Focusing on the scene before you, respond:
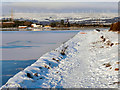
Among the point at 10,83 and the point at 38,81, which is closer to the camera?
the point at 10,83

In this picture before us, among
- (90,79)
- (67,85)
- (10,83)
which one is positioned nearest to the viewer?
(10,83)

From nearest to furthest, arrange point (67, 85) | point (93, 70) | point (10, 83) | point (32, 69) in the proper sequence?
point (10, 83) < point (67, 85) < point (32, 69) < point (93, 70)

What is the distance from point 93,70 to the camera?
7.11 meters

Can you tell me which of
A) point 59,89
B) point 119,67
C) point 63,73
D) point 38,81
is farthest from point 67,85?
point 119,67

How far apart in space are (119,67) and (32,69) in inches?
136

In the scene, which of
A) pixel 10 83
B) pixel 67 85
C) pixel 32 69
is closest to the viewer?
pixel 10 83

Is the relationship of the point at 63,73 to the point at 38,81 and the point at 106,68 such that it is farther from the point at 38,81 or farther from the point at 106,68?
the point at 106,68

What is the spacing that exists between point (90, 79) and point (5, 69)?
12.0ft

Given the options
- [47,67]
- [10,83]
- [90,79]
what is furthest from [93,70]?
[10,83]

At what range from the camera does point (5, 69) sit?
7270 mm

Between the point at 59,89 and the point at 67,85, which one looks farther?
the point at 67,85

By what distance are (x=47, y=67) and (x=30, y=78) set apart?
1870 mm

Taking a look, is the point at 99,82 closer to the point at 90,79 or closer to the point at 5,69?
the point at 90,79

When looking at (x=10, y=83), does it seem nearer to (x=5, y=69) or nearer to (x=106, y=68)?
(x=5, y=69)
